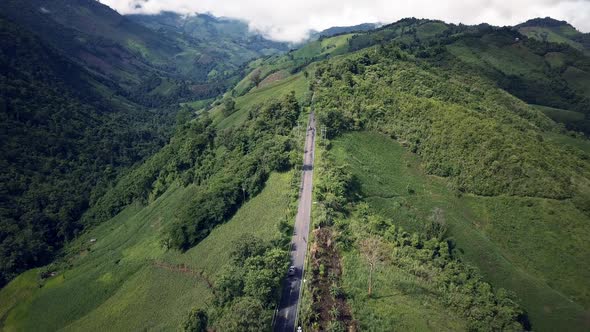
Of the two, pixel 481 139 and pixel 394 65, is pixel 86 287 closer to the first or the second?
pixel 481 139

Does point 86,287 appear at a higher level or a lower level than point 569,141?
lower

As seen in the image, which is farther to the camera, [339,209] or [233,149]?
[233,149]

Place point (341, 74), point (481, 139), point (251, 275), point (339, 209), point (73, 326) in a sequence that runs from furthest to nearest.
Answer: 1. point (341, 74)
2. point (481, 139)
3. point (73, 326)
4. point (339, 209)
5. point (251, 275)

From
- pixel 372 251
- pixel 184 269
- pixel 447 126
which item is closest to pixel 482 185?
pixel 447 126

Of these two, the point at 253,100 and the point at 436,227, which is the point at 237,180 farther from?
Answer: the point at 253,100

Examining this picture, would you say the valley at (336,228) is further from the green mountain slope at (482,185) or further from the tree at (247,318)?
the green mountain slope at (482,185)

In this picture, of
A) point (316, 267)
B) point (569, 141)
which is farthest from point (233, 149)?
point (569, 141)

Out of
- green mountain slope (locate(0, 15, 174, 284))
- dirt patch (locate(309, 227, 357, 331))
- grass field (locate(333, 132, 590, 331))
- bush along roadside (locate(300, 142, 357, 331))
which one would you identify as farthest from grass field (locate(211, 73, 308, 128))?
dirt patch (locate(309, 227, 357, 331))

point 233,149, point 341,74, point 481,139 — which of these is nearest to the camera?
point 481,139
